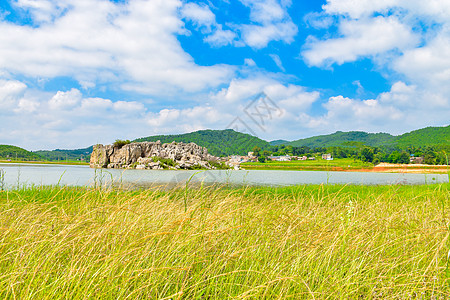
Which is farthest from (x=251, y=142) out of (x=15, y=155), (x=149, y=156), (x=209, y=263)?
(x=15, y=155)

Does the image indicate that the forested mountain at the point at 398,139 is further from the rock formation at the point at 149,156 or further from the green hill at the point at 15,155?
the green hill at the point at 15,155

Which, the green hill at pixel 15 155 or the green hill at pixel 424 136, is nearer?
the green hill at pixel 424 136

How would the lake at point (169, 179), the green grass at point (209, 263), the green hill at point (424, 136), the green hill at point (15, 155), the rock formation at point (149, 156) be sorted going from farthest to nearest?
the green hill at point (15, 155) < the green hill at point (424, 136) < the rock formation at point (149, 156) < the lake at point (169, 179) < the green grass at point (209, 263)

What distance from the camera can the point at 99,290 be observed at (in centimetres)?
224

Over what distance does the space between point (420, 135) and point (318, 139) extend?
51128 mm

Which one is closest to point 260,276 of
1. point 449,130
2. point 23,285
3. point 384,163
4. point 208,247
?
point 208,247

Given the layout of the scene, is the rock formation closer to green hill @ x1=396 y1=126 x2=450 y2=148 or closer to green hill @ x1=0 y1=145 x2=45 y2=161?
green hill @ x1=0 y1=145 x2=45 y2=161

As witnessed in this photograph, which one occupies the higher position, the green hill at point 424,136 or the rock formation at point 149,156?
the green hill at point 424,136

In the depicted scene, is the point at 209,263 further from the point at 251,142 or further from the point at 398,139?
the point at 398,139

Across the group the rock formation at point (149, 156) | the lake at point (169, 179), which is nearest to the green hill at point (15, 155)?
the rock formation at point (149, 156)

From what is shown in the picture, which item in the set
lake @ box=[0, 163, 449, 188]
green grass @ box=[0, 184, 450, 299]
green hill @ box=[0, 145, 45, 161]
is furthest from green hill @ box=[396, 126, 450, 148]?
green hill @ box=[0, 145, 45, 161]

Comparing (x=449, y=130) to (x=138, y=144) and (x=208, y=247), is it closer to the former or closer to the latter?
(x=138, y=144)

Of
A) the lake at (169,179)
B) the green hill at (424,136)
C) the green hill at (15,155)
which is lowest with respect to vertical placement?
the lake at (169,179)

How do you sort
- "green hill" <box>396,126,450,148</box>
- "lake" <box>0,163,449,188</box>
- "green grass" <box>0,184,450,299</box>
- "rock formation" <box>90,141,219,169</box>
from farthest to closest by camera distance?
"green hill" <box>396,126,450,148</box>
"rock formation" <box>90,141,219,169</box>
"lake" <box>0,163,449,188</box>
"green grass" <box>0,184,450,299</box>
